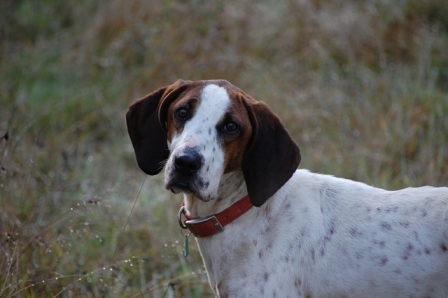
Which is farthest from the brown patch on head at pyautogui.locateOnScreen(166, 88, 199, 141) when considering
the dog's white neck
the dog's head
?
the dog's white neck

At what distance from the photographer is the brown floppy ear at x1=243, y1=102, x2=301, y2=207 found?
3.35 meters

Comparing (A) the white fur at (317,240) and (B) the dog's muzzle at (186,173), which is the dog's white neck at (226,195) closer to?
(A) the white fur at (317,240)

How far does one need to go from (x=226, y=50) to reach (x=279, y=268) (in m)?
5.25

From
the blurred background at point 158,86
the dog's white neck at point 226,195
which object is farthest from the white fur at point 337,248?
the blurred background at point 158,86

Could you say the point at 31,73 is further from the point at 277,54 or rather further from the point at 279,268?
the point at 279,268

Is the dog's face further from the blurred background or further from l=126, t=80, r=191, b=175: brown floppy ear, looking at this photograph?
the blurred background

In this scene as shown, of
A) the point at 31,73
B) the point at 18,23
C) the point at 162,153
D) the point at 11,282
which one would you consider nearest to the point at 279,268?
the point at 162,153

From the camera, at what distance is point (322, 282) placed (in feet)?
10.8

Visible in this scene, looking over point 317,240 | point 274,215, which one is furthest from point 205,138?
point 317,240

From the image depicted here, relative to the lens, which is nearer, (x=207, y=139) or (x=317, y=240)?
(x=207, y=139)

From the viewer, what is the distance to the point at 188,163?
315 centimetres

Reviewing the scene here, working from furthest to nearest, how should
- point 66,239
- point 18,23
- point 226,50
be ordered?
1. point 18,23
2. point 226,50
3. point 66,239

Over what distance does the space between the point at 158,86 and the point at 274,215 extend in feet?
15.5

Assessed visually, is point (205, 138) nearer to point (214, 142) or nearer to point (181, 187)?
point (214, 142)
